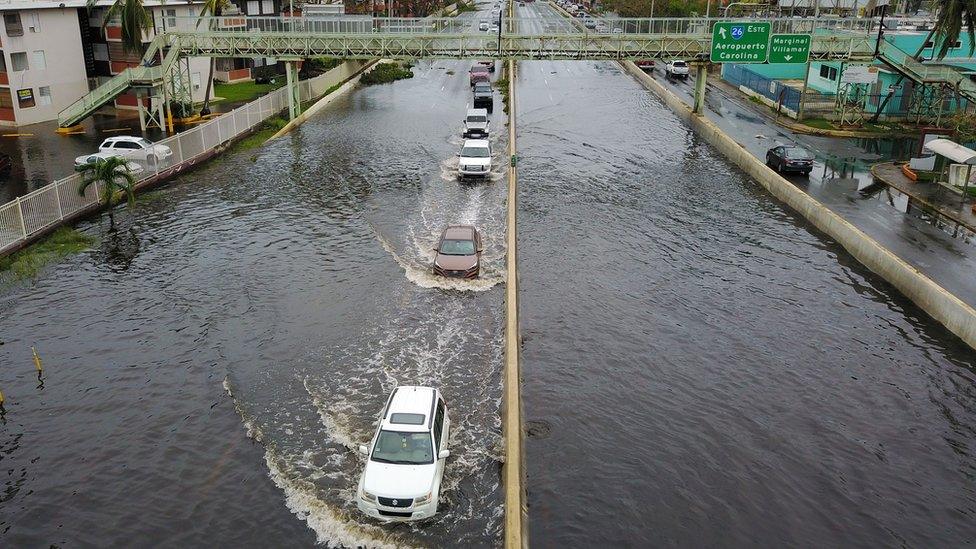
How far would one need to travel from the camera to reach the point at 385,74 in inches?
3356

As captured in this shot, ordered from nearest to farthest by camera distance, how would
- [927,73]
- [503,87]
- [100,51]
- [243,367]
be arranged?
[243,367] < [927,73] < [100,51] < [503,87]

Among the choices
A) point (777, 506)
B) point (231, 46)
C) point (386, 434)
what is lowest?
point (777, 506)

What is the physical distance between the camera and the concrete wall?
5250 centimetres

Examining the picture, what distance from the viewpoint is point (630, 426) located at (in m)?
21.1

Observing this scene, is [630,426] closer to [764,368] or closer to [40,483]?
[764,368]

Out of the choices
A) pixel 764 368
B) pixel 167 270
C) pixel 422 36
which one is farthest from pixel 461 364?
pixel 422 36

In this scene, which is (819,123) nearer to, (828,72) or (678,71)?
(828,72)

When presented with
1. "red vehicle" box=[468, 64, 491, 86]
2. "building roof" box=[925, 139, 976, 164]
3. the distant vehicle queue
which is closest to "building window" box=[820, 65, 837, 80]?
"building roof" box=[925, 139, 976, 164]

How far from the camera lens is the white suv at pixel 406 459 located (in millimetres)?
16750

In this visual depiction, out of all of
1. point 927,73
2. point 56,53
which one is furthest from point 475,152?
point 927,73

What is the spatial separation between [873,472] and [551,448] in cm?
827

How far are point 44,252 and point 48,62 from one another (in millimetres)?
30492

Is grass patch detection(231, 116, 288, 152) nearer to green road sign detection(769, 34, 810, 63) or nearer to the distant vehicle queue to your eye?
green road sign detection(769, 34, 810, 63)

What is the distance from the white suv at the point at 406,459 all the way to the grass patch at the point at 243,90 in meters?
54.8
